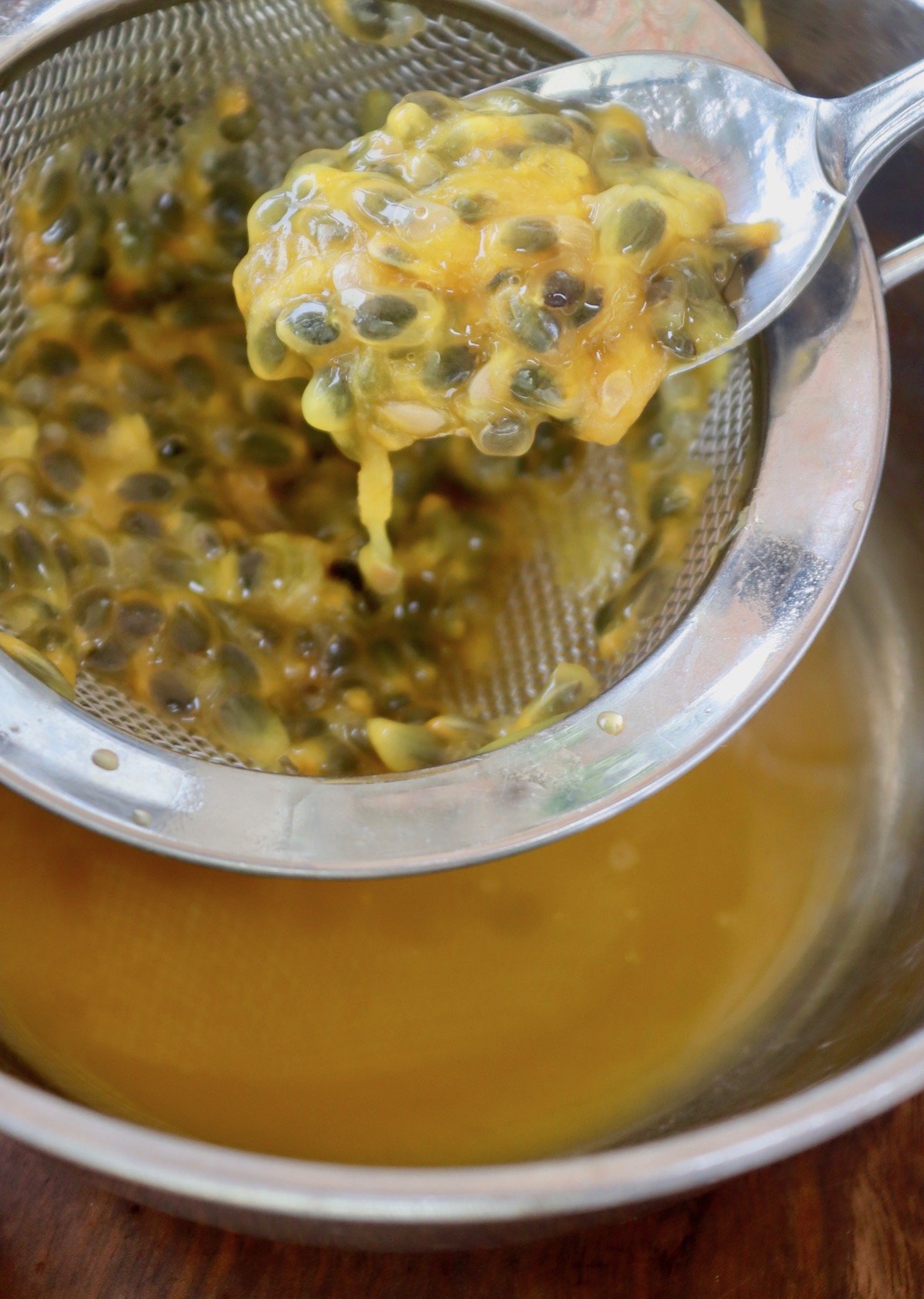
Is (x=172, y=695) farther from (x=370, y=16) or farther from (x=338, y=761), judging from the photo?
(x=370, y=16)

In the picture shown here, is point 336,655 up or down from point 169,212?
down

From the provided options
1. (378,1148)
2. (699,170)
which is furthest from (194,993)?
(699,170)

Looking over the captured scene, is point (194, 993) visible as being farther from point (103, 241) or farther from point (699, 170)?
point (699, 170)

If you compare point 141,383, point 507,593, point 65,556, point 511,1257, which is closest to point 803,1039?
point 511,1257

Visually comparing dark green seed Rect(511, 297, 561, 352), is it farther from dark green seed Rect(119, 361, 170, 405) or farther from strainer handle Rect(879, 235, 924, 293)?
dark green seed Rect(119, 361, 170, 405)

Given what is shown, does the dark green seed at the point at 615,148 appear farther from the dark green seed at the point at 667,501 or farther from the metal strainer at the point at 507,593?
the dark green seed at the point at 667,501

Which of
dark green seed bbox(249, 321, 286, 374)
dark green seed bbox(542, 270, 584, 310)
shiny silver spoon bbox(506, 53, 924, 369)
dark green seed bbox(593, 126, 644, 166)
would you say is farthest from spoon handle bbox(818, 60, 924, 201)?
dark green seed bbox(249, 321, 286, 374)

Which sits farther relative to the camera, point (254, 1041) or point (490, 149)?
point (254, 1041)
